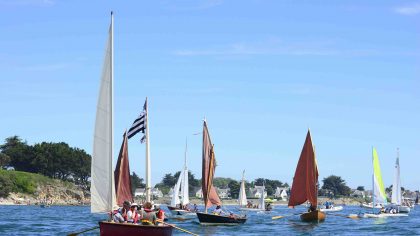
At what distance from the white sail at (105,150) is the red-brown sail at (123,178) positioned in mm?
A: 21019

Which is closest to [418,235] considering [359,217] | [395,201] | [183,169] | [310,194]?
[310,194]

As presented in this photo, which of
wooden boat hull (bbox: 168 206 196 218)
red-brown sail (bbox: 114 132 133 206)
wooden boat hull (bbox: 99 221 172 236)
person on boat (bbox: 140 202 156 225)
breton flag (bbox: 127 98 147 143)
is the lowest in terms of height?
wooden boat hull (bbox: 168 206 196 218)

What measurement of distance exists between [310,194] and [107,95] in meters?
49.9

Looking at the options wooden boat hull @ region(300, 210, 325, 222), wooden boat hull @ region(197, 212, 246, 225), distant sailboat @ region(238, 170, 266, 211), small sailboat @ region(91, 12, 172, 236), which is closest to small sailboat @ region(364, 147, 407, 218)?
distant sailboat @ region(238, 170, 266, 211)

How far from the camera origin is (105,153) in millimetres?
37406

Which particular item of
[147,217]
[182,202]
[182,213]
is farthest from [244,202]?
[147,217]

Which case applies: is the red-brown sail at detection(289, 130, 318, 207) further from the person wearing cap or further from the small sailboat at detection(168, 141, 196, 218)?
the person wearing cap

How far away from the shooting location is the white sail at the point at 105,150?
3738cm

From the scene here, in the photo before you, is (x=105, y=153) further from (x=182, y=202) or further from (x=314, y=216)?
(x=182, y=202)

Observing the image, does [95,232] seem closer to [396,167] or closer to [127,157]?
[127,157]

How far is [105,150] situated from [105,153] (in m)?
0.16

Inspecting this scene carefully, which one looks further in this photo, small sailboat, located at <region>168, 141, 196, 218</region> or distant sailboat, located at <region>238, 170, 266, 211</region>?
distant sailboat, located at <region>238, 170, 266, 211</region>

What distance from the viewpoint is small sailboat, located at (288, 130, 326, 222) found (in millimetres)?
84000

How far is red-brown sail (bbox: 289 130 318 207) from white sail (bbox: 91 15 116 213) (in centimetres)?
4923
